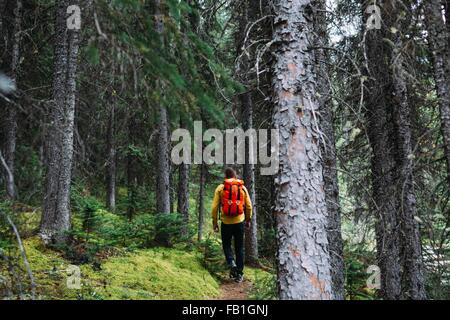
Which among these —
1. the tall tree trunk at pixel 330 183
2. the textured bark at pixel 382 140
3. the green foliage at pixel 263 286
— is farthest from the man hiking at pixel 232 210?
the textured bark at pixel 382 140

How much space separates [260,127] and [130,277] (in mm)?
4134

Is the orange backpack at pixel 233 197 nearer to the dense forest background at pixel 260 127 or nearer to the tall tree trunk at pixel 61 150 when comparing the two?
the dense forest background at pixel 260 127

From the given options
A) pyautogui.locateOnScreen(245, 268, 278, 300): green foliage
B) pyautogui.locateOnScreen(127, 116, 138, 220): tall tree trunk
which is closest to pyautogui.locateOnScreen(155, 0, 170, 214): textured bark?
pyautogui.locateOnScreen(127, 116, 138, 220): tall tree trunk

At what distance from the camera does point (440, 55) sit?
15.9ft

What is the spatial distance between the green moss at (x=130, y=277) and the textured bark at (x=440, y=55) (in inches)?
207

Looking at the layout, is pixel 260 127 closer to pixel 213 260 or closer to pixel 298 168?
pixel 213 260

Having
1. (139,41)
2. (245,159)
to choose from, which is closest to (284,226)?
(139,41)

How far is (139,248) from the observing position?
995cm

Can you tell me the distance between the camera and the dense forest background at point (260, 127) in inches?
159

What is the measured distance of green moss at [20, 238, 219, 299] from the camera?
19.7 feet

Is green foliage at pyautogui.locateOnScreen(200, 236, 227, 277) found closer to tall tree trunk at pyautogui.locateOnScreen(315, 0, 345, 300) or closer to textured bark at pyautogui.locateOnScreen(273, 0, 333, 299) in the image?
tall tree trunk at pyautogui.locateOnScreen(315, 0, 345, 300)

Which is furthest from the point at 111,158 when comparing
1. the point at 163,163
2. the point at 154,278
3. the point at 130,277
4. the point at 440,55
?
the point at 440,55

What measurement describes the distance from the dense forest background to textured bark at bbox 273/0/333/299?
15mm
